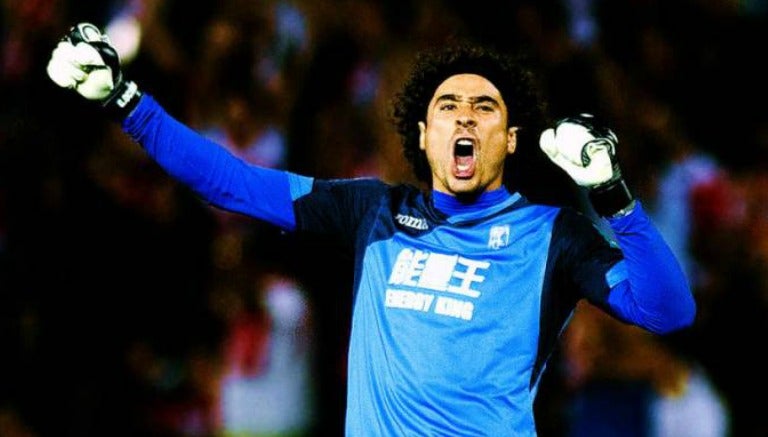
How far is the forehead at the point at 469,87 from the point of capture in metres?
4.43

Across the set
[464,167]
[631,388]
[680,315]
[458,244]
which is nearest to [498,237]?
[458,244]

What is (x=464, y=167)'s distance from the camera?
14.2ft

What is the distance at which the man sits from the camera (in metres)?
3.79

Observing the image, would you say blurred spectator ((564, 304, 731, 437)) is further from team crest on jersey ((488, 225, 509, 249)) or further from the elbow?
the elbow

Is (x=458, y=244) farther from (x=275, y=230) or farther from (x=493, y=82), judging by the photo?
(x=275, y=230)

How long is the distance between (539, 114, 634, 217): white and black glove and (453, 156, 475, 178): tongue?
21.3 inches

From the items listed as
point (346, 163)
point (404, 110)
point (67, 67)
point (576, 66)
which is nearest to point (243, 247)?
point (346, 163)

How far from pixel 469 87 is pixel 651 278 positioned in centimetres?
103

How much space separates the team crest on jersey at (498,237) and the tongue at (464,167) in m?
0.19

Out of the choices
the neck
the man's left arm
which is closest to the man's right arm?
the neck

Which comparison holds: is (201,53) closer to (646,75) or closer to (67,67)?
(646,75)

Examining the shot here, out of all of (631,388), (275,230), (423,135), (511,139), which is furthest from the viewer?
(275,230)

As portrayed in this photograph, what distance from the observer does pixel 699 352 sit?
714 centimetres

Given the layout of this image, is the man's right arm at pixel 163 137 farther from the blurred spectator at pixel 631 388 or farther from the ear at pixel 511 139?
the blurred spectator at pixel 631 388
